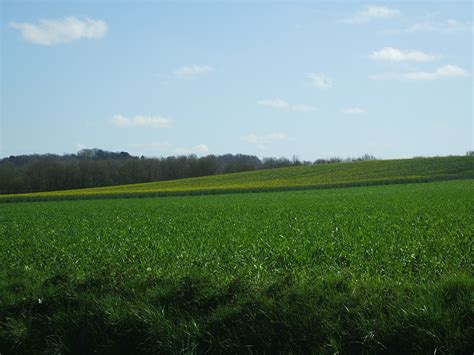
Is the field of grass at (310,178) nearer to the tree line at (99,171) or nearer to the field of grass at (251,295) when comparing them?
the tree line at (99,171)

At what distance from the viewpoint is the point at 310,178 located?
55688mm

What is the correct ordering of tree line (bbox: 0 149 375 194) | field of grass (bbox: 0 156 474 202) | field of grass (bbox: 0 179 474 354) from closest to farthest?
field of grass (bbox: 0 179 474 354) < field of grass (bbox: 0 156 474 202) < tree line (bbox: 0 149 375 194)

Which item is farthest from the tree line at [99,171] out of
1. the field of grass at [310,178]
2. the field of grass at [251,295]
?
the field of grass at [251,295]

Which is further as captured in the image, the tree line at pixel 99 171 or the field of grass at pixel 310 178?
the tree line at pixel 99 171

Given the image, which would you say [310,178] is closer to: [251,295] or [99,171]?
[99,171]

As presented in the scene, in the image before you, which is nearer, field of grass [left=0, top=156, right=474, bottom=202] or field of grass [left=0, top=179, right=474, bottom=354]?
field of grass [left=0, top=179, right=474, bottom=354]

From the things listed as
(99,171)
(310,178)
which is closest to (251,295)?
(310,178)

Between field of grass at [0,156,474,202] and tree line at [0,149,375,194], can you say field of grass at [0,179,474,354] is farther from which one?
tree line at [0,149,375,194]

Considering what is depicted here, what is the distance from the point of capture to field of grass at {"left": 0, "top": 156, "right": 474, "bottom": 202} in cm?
4716

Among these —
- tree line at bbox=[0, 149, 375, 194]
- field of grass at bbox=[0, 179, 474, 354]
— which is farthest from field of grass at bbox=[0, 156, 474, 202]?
field of grass at bbox=[0, 179, 474, 354]

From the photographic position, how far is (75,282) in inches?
327

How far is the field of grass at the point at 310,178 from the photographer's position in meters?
47.2

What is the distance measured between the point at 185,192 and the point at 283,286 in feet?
126

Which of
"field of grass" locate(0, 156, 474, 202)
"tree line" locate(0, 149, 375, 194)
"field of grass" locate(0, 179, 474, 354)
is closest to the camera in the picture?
"field of grass" locate(0, 179, 474, 354)
